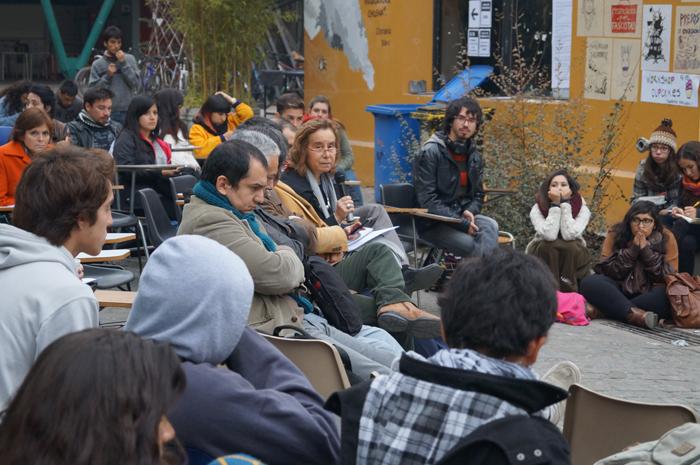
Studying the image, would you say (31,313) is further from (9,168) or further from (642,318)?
(642,318)

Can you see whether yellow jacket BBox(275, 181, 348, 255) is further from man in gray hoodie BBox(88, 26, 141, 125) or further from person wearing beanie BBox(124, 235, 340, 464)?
man in gray hoodie BBox(88, 26, 141, 125)

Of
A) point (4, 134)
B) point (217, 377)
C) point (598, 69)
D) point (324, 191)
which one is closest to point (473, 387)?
point (217, 377)

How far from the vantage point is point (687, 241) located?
28.4 feet

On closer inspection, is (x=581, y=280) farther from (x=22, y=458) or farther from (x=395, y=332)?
(x=22, y=458)

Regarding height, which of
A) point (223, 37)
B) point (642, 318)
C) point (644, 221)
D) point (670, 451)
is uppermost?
point (223, 37)

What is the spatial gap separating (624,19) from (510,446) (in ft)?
30.1

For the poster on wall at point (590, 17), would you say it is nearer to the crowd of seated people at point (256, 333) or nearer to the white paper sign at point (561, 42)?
the white paper sign at point (561, 42)

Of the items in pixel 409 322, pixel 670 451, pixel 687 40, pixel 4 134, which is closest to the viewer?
pixel 670 451

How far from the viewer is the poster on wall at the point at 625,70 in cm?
1074

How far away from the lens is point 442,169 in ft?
28.6

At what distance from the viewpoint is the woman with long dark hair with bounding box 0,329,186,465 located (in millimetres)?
1826

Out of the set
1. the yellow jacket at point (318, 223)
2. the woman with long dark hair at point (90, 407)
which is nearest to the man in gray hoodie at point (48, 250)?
the woman with long dark hair at point (90, 407)

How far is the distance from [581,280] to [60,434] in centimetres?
717

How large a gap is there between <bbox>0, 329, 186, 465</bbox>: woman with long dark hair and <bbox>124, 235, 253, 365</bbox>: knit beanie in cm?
87
